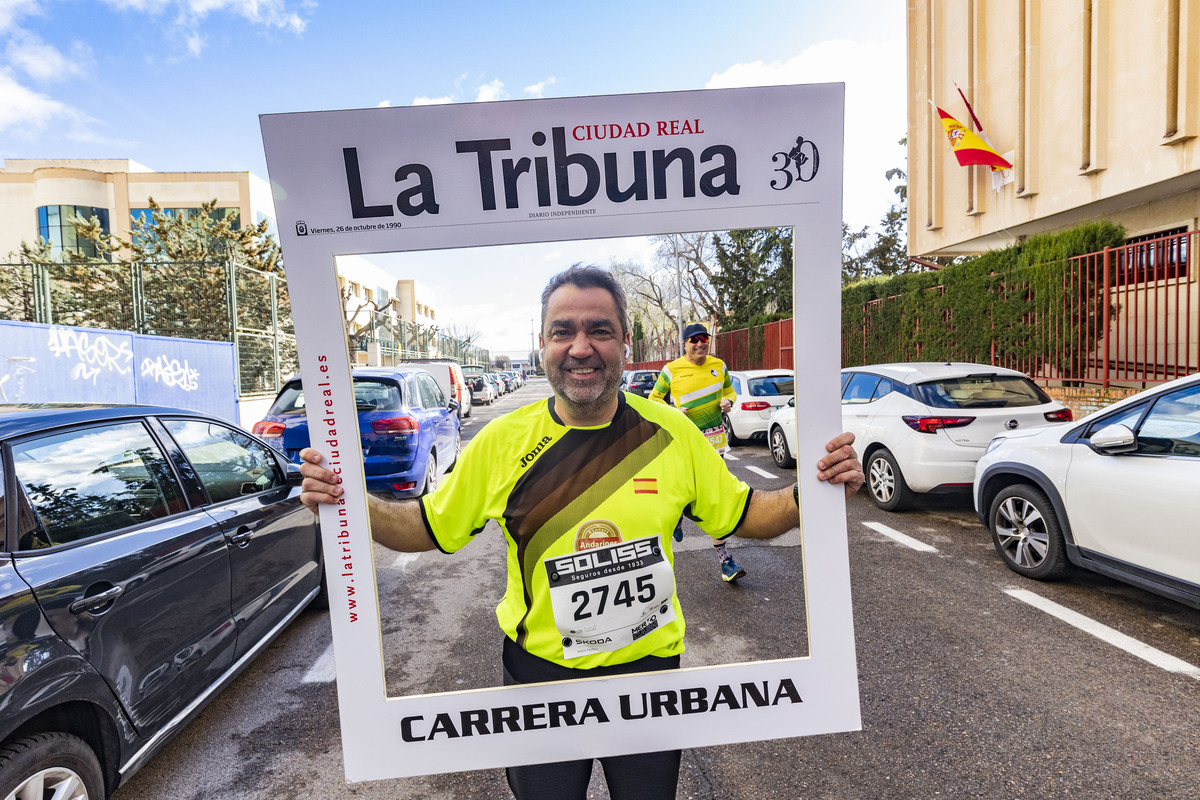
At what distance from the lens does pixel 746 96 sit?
1.39 metres

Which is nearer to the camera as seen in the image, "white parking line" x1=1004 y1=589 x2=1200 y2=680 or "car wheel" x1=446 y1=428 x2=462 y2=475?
"car wheel" x1=446 y1=428 x2=462 y2=475

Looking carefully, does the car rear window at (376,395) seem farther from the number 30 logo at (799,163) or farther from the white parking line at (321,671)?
the white parking line at (321,671)

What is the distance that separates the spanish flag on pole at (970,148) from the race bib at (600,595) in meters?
17.2

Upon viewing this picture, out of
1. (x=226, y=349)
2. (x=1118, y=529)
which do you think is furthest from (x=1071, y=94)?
(x=226, y=349)

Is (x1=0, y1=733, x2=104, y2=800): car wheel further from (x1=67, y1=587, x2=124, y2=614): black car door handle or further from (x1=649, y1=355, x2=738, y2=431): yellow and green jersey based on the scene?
(x1=649, y1=355, x2=738, y2=431): yellow and green jersey

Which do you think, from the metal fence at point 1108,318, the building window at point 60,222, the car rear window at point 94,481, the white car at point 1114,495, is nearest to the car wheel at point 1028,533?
the white car at point 1114,495

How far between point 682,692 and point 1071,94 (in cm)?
1613

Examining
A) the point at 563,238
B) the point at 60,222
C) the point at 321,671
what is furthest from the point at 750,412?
the point at 60,222

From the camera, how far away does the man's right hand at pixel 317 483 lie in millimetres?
1371

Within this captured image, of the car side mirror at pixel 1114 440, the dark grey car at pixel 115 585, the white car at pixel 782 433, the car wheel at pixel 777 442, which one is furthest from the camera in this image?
the car wheel at pixel 777 442

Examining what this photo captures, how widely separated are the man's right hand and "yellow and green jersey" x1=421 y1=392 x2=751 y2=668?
9.4 inches

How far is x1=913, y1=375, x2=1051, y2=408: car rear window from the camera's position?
6.23 metres

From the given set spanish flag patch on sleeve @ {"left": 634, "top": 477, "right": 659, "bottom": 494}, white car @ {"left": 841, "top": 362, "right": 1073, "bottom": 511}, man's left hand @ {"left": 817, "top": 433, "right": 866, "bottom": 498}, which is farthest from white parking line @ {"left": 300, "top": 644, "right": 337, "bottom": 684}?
white car @ {"left": 841, "top": 362, "right": 1073, "bottom": 511}

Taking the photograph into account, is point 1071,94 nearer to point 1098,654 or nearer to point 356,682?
point 1098,654
